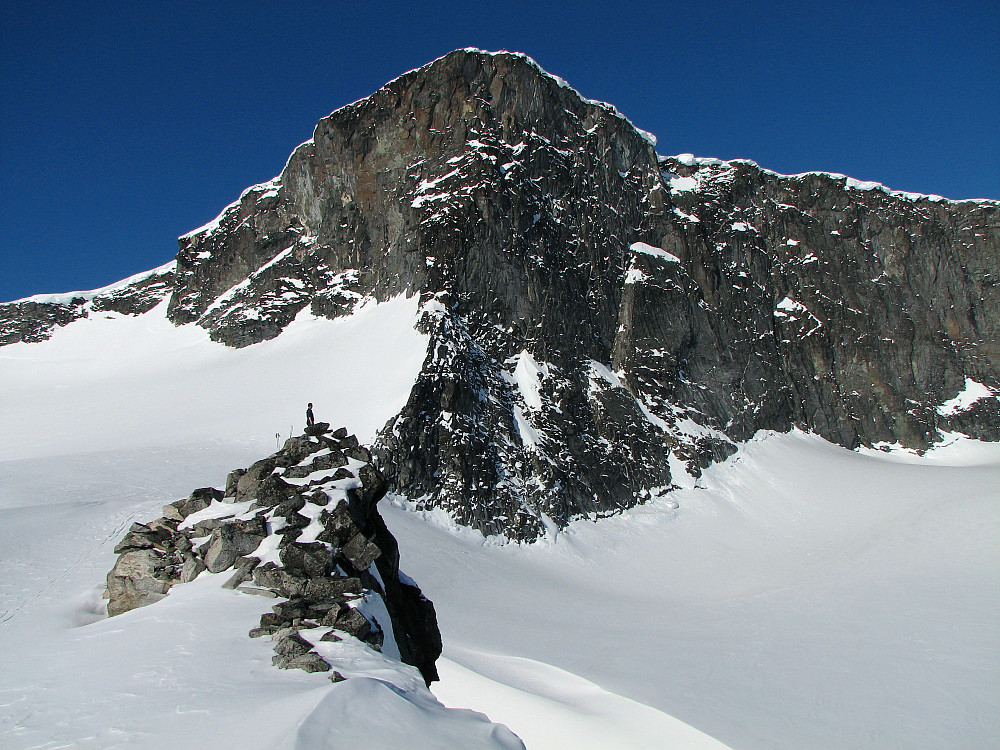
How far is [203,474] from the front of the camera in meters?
24.6

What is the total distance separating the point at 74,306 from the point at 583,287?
48.7 meters

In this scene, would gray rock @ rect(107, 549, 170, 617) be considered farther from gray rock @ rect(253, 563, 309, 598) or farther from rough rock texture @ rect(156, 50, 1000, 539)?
rough rock texture @ rect(156, 50, 1000, 539)

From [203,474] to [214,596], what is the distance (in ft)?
62.8

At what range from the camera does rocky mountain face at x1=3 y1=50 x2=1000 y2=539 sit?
113ft

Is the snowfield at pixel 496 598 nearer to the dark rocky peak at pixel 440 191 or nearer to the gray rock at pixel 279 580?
the gray rock at pixel 279 580

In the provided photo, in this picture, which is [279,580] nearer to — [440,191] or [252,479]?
[252,479]

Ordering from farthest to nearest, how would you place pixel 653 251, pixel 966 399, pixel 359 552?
1. pixel 966 399
2. pixel 653 251
3. pixel 359 552

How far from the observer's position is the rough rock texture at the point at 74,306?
5303 cm

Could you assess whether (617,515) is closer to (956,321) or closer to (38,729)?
(38,729)

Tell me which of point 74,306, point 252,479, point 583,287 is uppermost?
point 583,287

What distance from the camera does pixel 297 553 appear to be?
779cm

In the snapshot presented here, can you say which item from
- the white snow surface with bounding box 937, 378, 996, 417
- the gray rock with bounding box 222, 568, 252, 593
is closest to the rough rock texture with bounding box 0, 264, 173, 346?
the gray rock with bounding box 222, 568, 252, 593

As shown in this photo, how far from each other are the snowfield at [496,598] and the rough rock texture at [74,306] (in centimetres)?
372

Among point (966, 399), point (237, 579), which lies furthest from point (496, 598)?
point (966, 399)
